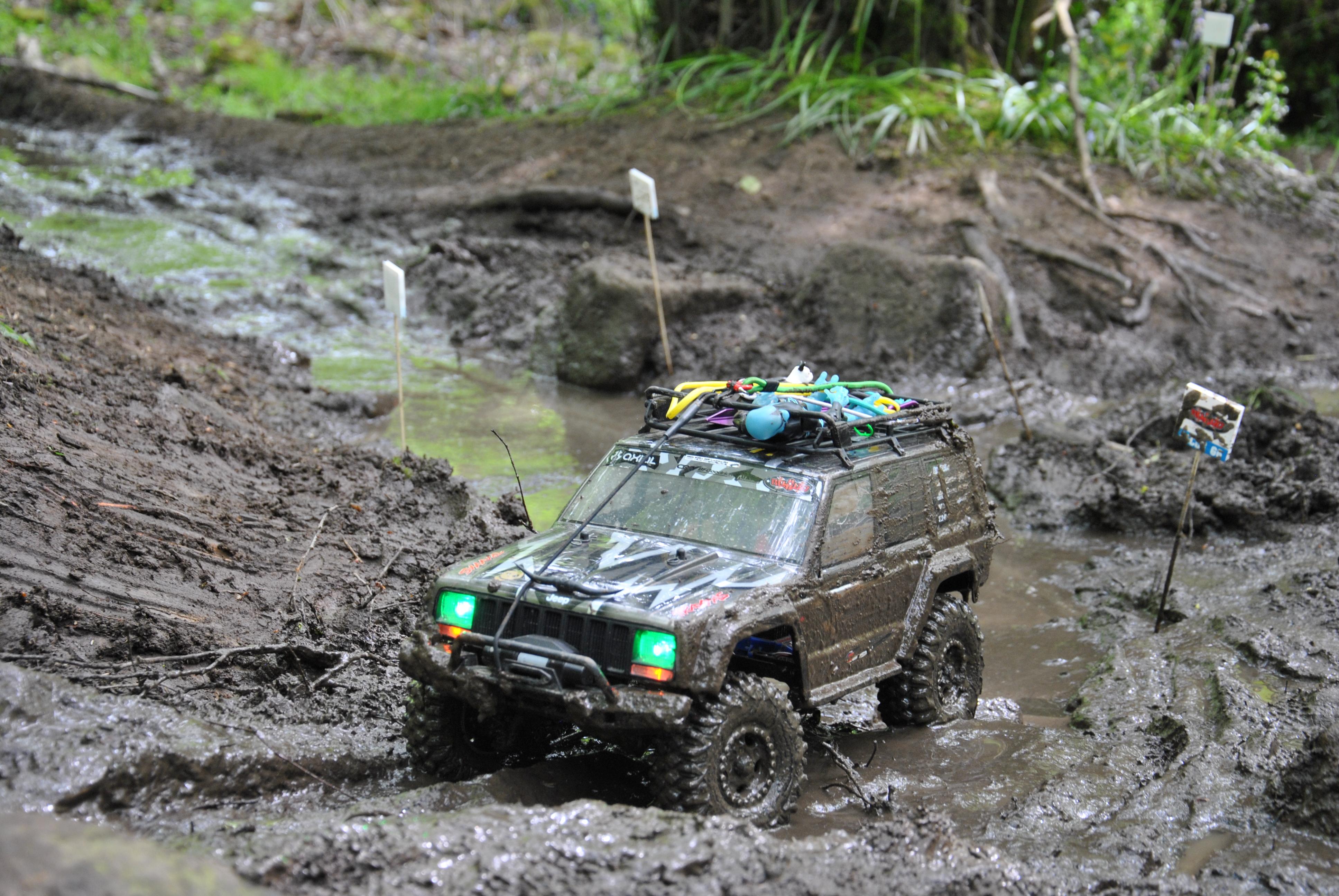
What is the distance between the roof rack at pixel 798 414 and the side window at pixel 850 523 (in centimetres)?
16

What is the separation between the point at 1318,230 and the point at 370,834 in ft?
53.0

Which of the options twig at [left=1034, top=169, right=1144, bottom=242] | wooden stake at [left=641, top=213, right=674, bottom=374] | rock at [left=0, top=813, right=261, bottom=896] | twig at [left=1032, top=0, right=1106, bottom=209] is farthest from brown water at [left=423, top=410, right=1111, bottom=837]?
twig at [left=1032, top=0, right=1106, bottom=209]

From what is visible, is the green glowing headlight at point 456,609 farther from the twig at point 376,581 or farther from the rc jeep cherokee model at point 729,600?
the twig at point 376,581

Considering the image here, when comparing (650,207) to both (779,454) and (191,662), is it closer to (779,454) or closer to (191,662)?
(779,454)

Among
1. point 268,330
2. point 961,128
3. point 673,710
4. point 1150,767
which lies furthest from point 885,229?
point 673,710

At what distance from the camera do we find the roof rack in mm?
5852

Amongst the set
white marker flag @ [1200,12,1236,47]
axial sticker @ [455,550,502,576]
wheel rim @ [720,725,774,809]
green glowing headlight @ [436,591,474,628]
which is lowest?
wheel rim @ [720,725,774,809]

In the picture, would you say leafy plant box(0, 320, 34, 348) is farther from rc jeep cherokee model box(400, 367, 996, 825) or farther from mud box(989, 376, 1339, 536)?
mud box(989, 376, 1339, 536)

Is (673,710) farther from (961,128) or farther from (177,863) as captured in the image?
(961,128)

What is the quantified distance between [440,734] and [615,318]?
27.0ft

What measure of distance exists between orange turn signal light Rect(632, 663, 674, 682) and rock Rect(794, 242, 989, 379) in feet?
27.7

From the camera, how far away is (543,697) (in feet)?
15.5

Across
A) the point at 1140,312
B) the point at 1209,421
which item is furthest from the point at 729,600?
the point at 1140,312

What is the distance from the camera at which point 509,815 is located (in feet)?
14.1
